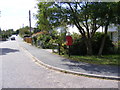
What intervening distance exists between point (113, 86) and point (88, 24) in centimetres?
837

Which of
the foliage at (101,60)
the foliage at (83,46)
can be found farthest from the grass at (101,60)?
the foliage at (83,46)

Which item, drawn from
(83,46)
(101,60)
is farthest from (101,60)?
(83,46)

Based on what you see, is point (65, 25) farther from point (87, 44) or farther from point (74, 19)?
point (87, 44)

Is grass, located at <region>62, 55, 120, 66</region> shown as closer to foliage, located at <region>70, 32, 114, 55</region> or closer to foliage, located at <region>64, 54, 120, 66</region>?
foliage, located at <region>64, 54, 120, 66</region>

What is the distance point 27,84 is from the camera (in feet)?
16.8

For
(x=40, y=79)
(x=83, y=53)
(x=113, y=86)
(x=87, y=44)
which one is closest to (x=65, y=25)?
(x=87, y=44)

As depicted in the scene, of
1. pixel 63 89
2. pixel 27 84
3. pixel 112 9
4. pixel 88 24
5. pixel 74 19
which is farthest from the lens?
pixel 88 24

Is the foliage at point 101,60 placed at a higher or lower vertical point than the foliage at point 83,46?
lower

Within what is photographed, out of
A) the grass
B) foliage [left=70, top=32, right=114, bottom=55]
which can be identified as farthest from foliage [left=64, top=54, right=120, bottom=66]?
foliage [left=70, top=32, right=114, bottom=55]

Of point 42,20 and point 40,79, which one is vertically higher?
point 42,20

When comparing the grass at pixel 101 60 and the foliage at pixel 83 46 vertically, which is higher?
the foliage at pixel 83 46

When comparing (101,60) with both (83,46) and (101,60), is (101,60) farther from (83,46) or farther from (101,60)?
(83,46)

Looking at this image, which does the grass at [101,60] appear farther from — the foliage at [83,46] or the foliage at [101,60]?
the foliage at [83,46]

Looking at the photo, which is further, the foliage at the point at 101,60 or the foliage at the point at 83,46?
the foliage at the point at 83,46
